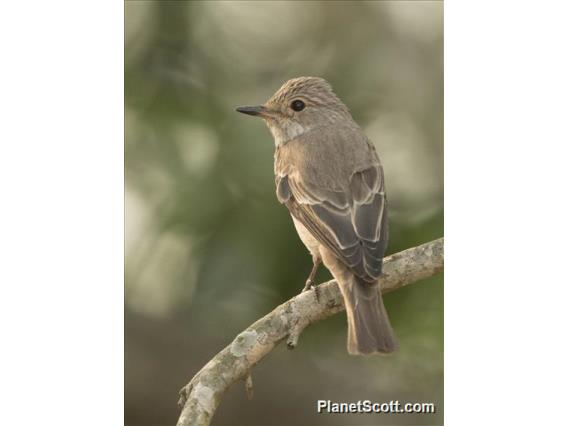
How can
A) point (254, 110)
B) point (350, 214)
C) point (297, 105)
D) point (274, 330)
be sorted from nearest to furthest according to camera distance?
1. point (274, 330)
2. point (350, 214)
3. point (254, 110)
4. point (297, 105)

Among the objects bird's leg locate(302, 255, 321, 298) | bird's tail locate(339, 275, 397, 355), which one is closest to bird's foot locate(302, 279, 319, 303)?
bird's leg locate(302, 255, 321, 298)

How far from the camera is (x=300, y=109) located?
6.62m

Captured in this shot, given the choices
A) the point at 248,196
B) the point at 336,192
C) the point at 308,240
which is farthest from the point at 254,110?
the point at 308,240

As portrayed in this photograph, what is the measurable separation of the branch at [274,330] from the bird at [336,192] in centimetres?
20

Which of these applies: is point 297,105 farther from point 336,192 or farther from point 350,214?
point 350,214

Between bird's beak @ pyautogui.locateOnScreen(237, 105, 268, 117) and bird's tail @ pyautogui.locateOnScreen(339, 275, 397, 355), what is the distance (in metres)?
1.37

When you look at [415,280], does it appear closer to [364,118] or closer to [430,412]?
[430,412]

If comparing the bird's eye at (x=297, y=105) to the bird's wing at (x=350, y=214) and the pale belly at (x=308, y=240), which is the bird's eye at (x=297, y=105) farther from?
the pale belly at (x=308, y=240)

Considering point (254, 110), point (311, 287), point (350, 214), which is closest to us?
point (350, 214)

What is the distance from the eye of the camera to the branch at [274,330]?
5137 mm

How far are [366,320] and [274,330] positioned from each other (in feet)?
1.78

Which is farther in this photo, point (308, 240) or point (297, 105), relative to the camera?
point (297, 105)

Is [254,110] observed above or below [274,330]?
above

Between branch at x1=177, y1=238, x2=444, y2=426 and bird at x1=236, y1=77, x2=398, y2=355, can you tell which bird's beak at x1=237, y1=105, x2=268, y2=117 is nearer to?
bird at x1=236, y1=77, x2=398, y2=355
